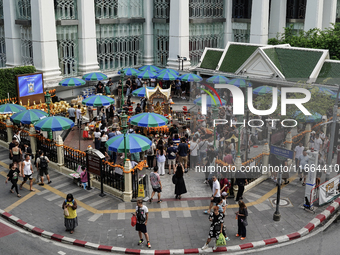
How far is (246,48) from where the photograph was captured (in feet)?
119

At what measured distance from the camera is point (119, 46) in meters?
40.4

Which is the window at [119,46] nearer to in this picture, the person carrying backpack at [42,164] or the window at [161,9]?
the window at [161,9]

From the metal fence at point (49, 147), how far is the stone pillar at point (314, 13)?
30200 millimetres

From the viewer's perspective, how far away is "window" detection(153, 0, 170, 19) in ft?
136

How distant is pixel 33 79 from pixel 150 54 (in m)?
15.8

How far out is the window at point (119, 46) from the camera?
38.8 metres

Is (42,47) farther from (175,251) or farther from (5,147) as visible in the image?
(175,251)

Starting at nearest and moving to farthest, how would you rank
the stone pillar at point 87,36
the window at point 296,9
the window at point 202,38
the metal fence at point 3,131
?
the metal fence at point 3,131 → the stone pillar at point 87,36 → the window at point 202,38 → the window at point 296,9

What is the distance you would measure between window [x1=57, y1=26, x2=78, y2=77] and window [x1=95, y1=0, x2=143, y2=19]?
3263mm

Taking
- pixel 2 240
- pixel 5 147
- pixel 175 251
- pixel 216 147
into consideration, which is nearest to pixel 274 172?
pixel 216 147

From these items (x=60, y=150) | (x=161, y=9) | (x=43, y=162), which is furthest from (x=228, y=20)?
(x=43, y=162)

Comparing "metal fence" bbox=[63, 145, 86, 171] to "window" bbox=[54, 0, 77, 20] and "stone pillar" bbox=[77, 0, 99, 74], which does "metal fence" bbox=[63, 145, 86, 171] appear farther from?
"window" bbox=[54, 0, 77, 20]

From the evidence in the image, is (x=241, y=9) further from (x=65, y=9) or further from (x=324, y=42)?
(x=65, y=9)

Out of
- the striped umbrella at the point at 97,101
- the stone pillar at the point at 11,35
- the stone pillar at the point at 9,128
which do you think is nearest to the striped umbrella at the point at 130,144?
the striped umbrella at the point at 97,101
